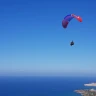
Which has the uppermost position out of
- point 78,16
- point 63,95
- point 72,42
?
point 78,16

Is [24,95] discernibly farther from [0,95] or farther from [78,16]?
[78,16]

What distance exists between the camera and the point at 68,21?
20.9 meters

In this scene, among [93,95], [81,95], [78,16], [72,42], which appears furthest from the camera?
[81,95]

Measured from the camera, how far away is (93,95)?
71.7 m

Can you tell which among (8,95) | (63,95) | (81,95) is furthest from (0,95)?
(81,95)

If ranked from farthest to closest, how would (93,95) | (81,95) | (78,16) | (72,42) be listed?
(81,95) → (93,95) → (72,42) → (78,16)

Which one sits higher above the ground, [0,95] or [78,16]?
[78,16]

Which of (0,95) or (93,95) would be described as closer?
(93,95)

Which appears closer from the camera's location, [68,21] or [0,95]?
[68,21]

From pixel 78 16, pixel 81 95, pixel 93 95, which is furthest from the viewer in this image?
pixel 81 95

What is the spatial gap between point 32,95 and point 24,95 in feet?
10.1

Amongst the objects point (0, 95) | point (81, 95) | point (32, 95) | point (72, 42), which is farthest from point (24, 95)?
point (72, 42)

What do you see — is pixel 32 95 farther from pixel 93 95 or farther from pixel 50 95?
pixel 93 95

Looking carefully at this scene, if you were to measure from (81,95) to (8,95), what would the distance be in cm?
2724
